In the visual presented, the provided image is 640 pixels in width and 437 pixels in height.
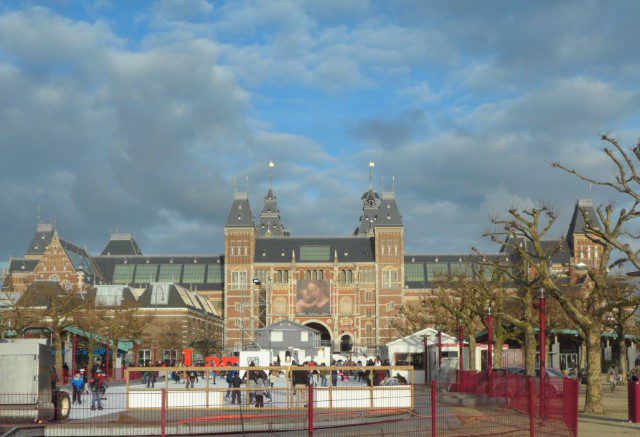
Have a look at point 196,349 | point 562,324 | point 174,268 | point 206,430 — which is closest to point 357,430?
point 206,430

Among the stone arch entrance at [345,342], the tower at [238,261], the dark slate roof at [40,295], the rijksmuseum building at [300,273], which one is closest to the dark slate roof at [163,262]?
the rijksmuseum building at [300,273]

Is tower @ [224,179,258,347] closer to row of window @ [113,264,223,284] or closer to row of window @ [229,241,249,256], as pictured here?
row of window @ [229,241,249,256]

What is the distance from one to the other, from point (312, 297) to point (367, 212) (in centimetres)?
3311

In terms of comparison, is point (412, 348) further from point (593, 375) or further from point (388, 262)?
point (388, 262)

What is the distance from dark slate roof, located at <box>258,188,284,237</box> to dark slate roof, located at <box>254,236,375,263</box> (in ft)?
53.9

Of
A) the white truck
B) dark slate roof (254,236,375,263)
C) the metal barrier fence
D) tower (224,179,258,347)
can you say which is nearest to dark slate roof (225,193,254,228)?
tower (224,179,258,347)

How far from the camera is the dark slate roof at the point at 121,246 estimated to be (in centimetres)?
14725

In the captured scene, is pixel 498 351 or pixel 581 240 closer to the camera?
pixel 498 351

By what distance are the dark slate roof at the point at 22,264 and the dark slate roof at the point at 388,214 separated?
49870 mm

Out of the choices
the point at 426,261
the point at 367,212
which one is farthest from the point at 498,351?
the point at 367,212

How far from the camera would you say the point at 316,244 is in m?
136

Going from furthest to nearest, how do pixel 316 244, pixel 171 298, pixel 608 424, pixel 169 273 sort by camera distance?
pixel 169 273
pixel 316 244
pixel 171 298
pixel 608 424

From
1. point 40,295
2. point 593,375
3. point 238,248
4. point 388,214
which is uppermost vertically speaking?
point 388,214

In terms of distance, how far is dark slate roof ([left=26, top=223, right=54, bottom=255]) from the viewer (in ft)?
454
